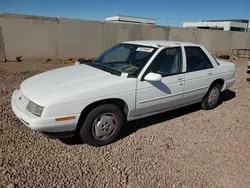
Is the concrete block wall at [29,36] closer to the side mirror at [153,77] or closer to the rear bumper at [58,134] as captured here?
the rear bumper at [58,134]

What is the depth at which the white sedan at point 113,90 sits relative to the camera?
9.25ft

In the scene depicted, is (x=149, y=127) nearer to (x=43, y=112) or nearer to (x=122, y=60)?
(x=122, y=60)

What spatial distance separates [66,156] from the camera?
9.75 ft

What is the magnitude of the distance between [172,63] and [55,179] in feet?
8.95

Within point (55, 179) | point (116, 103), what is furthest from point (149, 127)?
point (55, 179)

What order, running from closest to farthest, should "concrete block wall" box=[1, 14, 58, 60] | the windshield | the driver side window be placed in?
the windshield → the driver side window → "concrete block wall" box=[1, 14, 58, 60]

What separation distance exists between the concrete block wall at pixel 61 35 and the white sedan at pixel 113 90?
750 cm

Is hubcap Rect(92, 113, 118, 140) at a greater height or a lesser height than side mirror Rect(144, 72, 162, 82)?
lesser

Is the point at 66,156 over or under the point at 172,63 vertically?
under

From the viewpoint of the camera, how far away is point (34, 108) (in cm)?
278

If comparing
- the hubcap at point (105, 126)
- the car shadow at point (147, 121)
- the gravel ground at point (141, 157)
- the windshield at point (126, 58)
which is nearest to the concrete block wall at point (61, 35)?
the gravel ground at point (141, 157)

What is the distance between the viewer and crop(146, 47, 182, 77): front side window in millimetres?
3630

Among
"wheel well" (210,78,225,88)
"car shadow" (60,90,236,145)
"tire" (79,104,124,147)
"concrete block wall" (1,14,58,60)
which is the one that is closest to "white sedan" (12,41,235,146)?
"tire" (79,104,124,147)

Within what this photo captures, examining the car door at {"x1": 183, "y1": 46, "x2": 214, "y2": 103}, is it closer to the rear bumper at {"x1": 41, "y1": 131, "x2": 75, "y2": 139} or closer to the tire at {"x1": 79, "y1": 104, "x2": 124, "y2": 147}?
the tire at {"x1": 79, "y1": 104, "x2": 124, "y2": 147}
